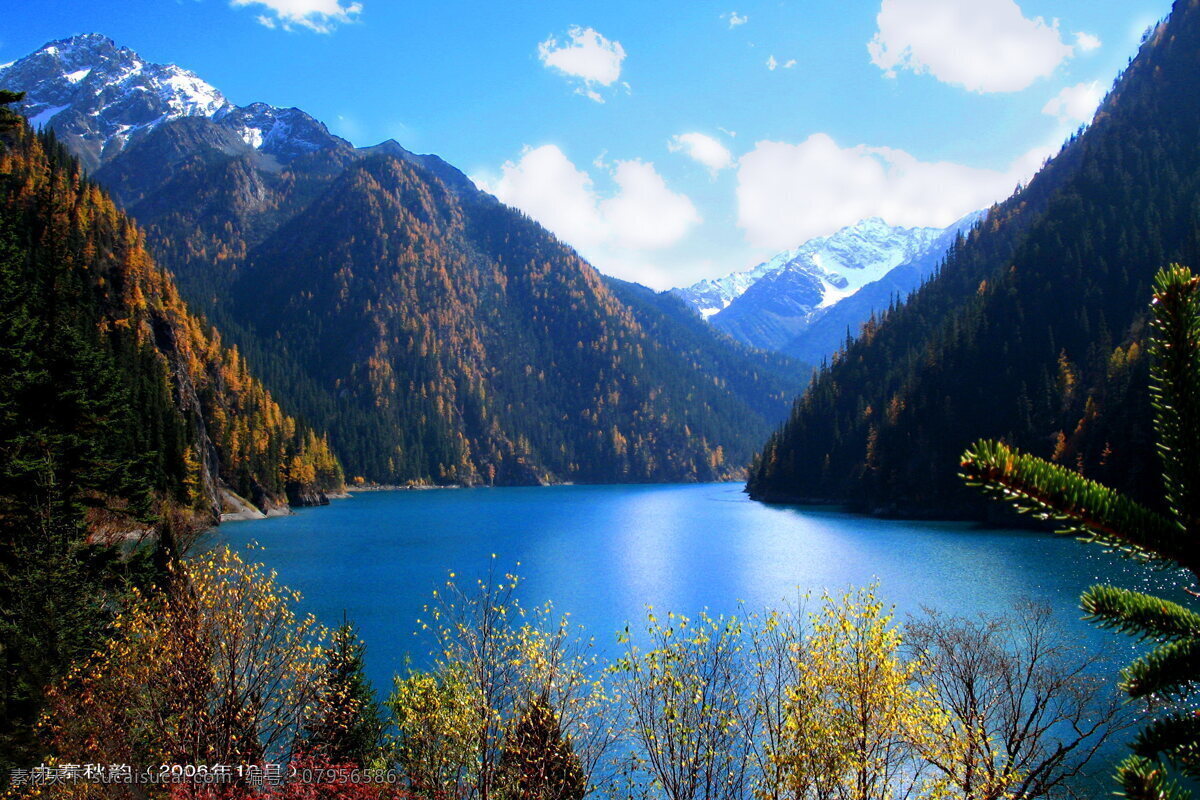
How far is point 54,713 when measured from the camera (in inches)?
739

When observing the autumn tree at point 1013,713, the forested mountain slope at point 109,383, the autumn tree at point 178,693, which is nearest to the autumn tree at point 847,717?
the autumn tree at point 1013,713

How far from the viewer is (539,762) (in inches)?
741

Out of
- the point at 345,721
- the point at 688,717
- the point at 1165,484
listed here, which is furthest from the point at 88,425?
the point at 1165,484

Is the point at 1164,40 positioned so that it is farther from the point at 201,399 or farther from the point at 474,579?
the point at 201,399

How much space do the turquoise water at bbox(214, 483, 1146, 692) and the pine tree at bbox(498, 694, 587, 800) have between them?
18.5m

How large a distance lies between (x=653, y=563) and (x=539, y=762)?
55.2 m

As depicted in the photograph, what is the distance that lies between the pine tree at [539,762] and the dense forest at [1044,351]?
87.4 metres

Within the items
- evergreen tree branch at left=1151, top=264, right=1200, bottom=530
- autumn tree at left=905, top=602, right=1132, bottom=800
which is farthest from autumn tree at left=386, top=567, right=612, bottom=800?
evergreen tree branch at left=1151, top=264, right=1200, bottom=530

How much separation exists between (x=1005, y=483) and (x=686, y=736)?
1853 centimetres

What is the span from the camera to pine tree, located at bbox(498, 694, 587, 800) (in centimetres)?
1867

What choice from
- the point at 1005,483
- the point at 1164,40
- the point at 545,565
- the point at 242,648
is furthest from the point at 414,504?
the point at 1164,40

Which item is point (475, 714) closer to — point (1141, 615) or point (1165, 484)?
point (1141, 615)

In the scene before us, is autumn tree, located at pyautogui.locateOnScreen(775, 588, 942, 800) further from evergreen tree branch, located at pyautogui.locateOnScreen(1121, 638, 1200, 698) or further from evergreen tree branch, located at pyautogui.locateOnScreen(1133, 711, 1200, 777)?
evergreen tree branch, located at pyautogui.locateOnScreen(1121, 638, 1200, 698)

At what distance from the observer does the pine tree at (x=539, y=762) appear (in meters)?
18.7
